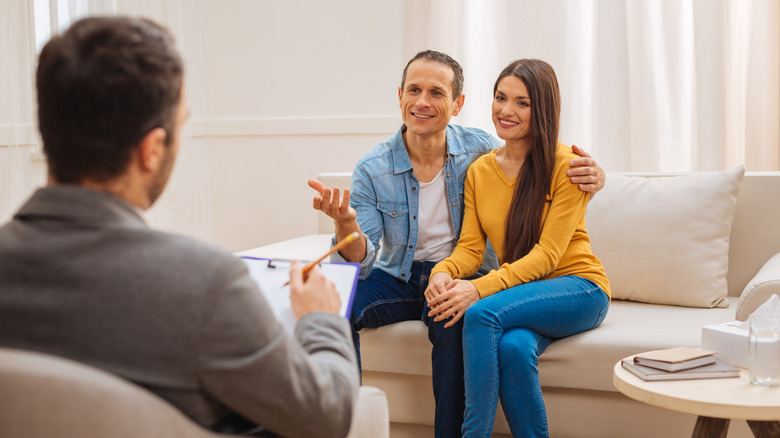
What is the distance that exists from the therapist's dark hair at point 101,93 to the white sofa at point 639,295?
1.43 metres

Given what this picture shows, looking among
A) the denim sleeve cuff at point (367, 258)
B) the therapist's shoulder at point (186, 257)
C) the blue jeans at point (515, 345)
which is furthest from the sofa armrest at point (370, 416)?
the denim sleeve cuff at point (367, 258)

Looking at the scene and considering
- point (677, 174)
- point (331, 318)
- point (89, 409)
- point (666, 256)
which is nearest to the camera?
point (89, 409)

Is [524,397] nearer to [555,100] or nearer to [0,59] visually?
[555,100]

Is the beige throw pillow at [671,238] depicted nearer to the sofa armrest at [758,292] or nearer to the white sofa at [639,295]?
the white sofa at [639,295]

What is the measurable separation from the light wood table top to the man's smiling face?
0.98m

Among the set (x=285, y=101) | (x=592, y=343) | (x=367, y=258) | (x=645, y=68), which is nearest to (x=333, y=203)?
(x=367, y=258)

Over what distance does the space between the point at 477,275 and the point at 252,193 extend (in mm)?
1964

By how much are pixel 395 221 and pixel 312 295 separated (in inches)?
49.6

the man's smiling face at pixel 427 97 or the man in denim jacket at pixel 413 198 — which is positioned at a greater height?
the man's smiling face at pixel 427 97

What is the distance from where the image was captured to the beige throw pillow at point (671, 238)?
7.61ft

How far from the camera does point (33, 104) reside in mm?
3271

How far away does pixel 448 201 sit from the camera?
229cm

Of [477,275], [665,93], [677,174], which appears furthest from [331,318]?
[665,93]

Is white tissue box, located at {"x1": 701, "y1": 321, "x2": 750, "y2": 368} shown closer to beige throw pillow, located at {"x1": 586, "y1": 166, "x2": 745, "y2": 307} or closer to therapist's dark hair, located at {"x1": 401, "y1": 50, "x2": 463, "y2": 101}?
beige throw pillow, located at {"x1": 586, "y1": 166, "x2": 745, "y2": 307}
